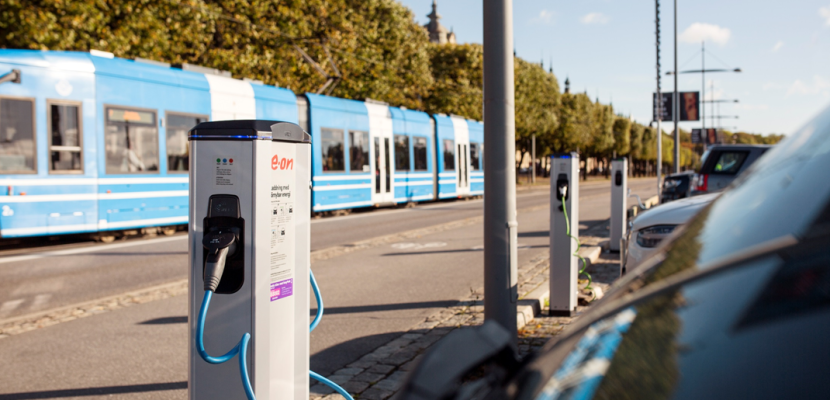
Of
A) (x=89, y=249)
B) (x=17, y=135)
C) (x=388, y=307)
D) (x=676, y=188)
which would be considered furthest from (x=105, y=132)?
(x=676, y=188)

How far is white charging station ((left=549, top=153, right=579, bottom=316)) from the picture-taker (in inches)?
244

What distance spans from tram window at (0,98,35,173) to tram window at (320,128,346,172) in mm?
8522

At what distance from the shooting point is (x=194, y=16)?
21422mm

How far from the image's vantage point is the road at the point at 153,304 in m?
4.90

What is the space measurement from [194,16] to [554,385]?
2255 cm

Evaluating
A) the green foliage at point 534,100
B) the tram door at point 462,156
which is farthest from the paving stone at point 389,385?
the green foliage at point 534,100

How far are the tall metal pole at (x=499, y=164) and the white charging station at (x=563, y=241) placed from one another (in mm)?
1458

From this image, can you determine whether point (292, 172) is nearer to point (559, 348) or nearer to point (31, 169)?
point (559, 348)

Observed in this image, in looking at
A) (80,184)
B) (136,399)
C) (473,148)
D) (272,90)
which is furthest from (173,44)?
(136,399)

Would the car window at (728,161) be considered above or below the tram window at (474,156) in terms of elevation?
below

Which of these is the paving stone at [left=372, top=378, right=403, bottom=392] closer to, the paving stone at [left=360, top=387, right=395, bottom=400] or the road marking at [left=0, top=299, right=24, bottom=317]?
the paving stone at [left=360, top=387, right=395, bottom=400]

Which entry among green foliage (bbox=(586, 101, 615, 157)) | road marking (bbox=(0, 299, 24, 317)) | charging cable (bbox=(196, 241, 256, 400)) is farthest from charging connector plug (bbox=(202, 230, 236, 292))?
green foliage (bbox=(586, 101, 615, 157))

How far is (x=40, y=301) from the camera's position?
7547 mm

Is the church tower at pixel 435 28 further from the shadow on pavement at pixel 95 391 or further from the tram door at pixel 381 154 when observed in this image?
the shadow on pavement at pixel 95 391
